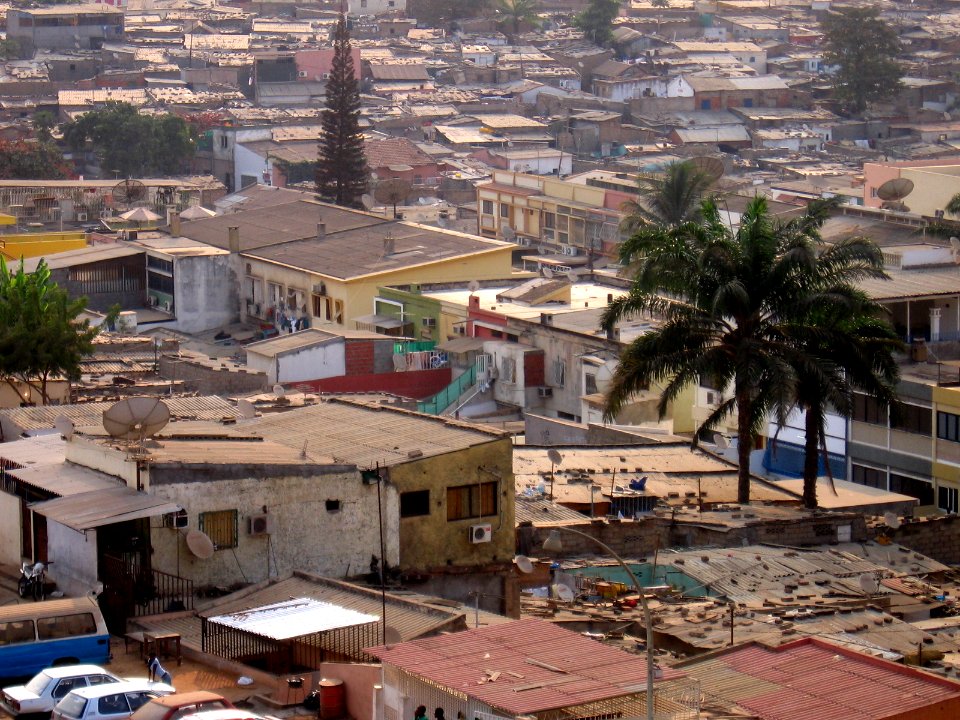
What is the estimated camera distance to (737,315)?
2747 cm

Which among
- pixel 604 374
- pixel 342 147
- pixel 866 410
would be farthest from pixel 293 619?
pixel 342 147

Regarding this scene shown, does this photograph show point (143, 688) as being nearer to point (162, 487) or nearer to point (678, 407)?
point (162, 487)

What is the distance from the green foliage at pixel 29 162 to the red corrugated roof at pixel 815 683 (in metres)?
59.1

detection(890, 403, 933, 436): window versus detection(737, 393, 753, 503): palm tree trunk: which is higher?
detection(737, 393, 753, 503): palm tree trunk

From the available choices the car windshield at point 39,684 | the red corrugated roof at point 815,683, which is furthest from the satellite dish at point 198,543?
the red corrugated roof at point 815,683

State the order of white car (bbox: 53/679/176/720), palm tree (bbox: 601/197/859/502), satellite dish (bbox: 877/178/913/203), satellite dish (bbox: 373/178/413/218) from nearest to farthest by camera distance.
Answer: white car (bbox: 53/679/176/720) → palm tree (bbox: 601/197/859/502) → satellite dish (bbox: 877/178/913/203) → satellite dish (bbox: 373/178/413/218)

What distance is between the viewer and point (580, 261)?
59938 mm

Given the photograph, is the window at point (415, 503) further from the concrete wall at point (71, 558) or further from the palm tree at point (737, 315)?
the palm tree at point (737, 315)

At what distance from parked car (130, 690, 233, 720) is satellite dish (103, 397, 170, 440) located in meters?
5.45

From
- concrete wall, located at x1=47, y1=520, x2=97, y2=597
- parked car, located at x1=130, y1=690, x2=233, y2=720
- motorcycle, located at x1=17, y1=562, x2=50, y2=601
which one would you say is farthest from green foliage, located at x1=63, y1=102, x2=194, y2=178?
parked car, located at x1=130, y1=690, x2=233, y2=720

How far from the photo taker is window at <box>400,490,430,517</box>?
835 inches

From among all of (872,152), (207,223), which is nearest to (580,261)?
(207,223)

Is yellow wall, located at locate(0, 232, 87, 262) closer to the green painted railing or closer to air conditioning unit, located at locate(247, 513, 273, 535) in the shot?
the green painted railing

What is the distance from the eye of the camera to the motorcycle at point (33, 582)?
19.8 m
